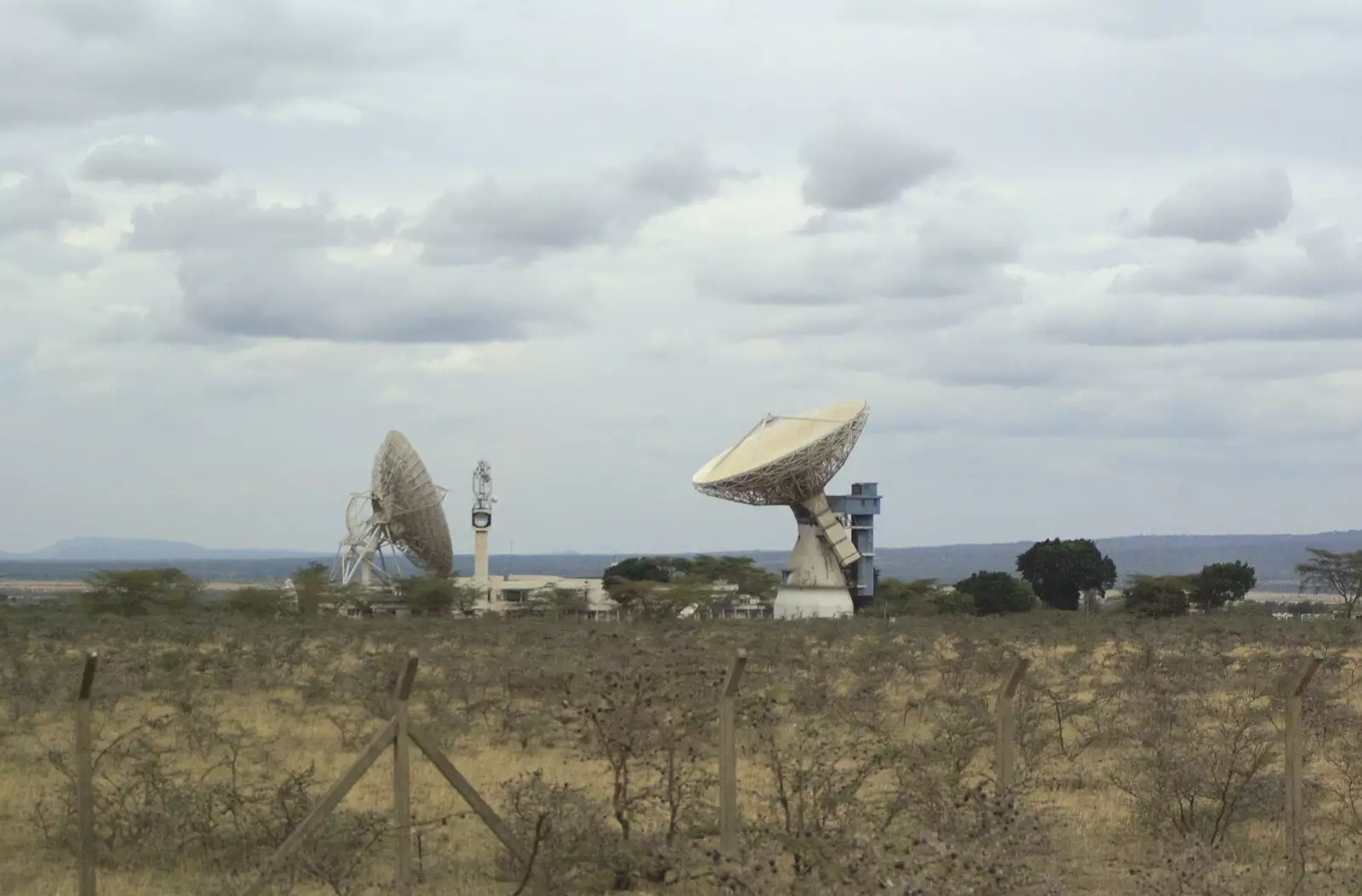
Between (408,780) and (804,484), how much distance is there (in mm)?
48923

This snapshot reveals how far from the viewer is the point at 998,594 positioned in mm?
92625

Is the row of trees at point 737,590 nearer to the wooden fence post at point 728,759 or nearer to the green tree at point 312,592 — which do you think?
the green tree at point 312,592

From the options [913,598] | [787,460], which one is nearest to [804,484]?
[787,460]

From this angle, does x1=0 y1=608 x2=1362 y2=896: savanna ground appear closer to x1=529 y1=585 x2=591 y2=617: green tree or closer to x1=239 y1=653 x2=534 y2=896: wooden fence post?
x1=239 y1=653 x2=534 y2=896: wooden fence post

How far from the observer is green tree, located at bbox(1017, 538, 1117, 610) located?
100062 millimetres

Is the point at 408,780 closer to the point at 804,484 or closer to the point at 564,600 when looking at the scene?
the point at 804,484

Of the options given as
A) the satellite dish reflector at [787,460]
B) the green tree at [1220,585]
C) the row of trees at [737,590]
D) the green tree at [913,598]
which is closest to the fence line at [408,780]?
the satellite dish reflector at [787,460]

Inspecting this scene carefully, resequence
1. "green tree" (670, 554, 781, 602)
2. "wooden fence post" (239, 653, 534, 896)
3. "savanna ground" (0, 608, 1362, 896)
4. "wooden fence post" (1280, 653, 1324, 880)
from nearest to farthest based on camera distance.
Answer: "wooden fence post" (239, 653, 534, 896) → "savanna ground" (0, 608, 1362, 896) → "wooden fence post" (1280, 653, 1324, 880) → "green tree" (670, 554, 781, 602)

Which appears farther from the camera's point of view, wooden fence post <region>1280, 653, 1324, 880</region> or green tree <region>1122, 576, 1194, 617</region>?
green tree <region>1122, 576, 1194, 617</region>

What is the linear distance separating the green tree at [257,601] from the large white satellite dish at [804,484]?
20.3m

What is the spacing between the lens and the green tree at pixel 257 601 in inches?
2633

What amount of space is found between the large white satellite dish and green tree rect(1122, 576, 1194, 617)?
24564 millimetres

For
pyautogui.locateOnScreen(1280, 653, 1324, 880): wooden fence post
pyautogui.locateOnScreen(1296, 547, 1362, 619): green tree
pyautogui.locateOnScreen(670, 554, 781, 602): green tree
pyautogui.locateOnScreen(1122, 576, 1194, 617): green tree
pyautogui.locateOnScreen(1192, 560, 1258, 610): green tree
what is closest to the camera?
pyautogui.locateOnScreen(1280, 653, 1324, 880): wooden fence post

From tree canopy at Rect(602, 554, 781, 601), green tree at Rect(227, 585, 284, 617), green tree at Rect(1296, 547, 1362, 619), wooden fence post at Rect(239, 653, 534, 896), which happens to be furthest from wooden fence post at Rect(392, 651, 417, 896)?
green tree at Rect(1296, 547, 1362, 619)
